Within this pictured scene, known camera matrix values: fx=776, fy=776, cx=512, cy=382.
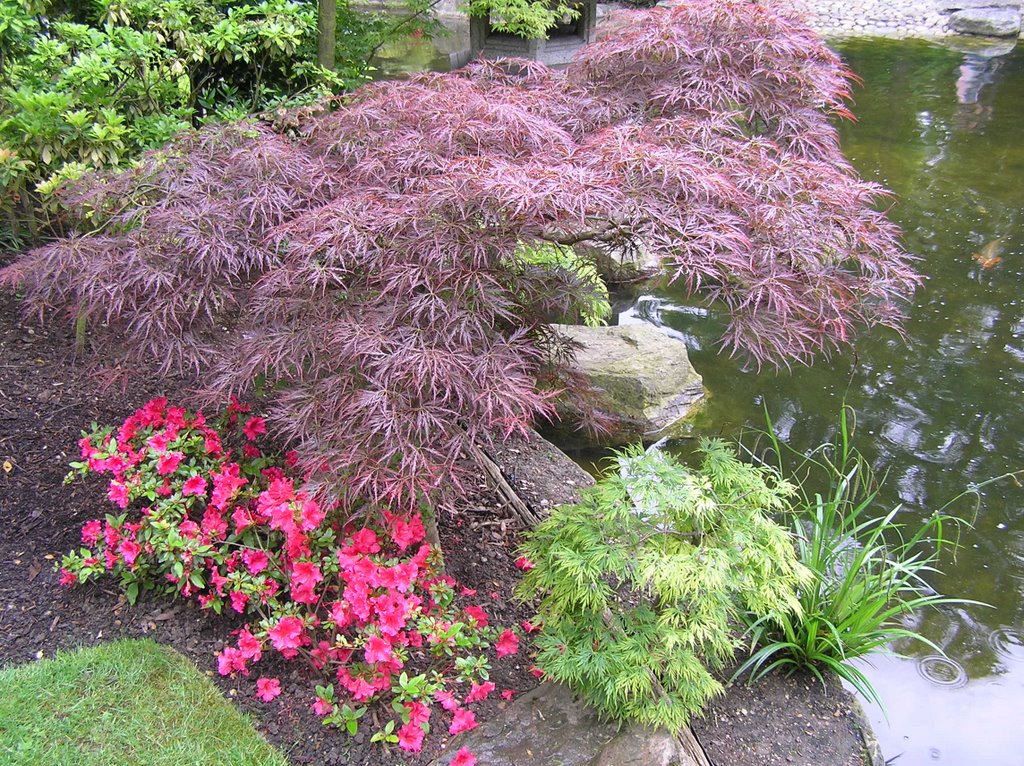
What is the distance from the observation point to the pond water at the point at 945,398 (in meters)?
2.96

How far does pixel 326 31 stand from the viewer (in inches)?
162

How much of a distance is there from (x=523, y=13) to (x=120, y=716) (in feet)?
20.4

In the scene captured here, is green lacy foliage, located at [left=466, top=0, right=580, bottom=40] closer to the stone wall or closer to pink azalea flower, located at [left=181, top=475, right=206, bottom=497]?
pink azalea flower, located at [left=181, top=475, right=206, bottom=497]

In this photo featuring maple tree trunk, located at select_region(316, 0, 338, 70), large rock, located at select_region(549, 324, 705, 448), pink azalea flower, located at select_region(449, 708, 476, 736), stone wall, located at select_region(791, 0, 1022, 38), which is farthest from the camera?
stone wall, located at select_region(791, 0, 1022, 38)

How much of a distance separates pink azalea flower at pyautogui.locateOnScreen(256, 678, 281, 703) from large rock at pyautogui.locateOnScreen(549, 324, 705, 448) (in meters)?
2.21

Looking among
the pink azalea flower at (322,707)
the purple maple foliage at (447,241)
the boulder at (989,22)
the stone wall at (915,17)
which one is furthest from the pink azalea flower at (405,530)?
the boulder at (989,22)

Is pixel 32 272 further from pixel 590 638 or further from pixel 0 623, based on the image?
pixel 590 638

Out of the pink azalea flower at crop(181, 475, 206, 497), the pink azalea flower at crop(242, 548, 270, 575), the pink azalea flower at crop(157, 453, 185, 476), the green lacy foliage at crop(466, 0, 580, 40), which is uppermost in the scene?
the green lacy foliage at crop(466, 0, 580, 40)

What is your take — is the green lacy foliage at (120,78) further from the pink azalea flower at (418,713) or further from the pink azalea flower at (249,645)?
the pink azalea flower at (418,713)


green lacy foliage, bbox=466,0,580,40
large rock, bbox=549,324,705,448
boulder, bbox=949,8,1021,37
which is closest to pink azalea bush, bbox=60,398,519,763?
large rock, bbox=549,324,705,448

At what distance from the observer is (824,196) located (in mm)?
2127

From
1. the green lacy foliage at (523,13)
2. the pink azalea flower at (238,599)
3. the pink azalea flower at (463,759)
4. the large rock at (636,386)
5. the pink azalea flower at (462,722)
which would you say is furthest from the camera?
the green lacy foliage at (523,13)

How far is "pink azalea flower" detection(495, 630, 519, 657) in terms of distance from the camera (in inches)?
93.1

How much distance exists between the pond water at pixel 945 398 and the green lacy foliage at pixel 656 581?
3.86ft
